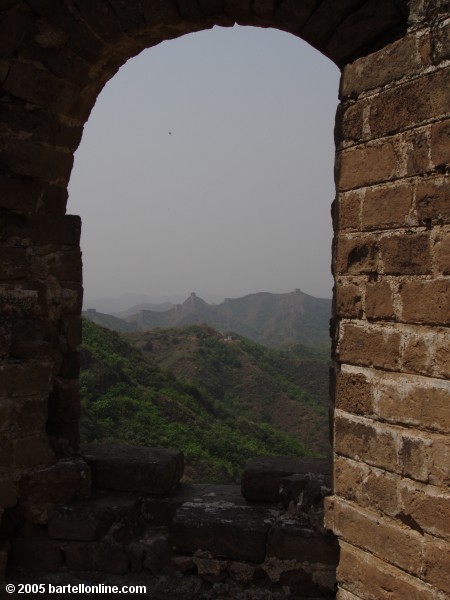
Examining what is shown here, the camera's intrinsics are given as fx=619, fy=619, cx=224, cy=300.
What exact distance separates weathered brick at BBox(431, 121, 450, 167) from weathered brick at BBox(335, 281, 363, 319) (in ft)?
1.72

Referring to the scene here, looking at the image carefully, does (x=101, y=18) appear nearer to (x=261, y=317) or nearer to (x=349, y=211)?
(x=349, y=211)

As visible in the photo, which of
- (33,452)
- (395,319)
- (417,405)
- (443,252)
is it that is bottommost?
(33,452)

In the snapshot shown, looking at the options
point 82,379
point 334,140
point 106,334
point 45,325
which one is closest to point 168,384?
point 106,334

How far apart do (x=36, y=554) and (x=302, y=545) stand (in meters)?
1.58

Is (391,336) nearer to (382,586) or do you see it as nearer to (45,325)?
(382,586)

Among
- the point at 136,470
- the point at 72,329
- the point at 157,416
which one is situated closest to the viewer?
the point at 136,470

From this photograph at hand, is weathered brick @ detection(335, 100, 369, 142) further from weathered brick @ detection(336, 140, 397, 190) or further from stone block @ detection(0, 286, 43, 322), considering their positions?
stone block @ detection(0, 286, 43, 322)

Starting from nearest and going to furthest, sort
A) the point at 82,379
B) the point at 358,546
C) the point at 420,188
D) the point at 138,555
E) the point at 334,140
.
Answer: the point at 420,188, the point at 358,546, the point at 334,140, the point at 138,555, the point at 82,379

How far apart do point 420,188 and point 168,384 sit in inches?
348

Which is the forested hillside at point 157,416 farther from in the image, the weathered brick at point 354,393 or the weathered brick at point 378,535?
the weathered brick at point 354,393

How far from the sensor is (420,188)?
2123 mm

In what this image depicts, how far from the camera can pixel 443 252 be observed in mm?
2055

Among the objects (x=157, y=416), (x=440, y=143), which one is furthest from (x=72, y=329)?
(x=157, y=416)

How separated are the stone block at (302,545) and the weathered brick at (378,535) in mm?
942
